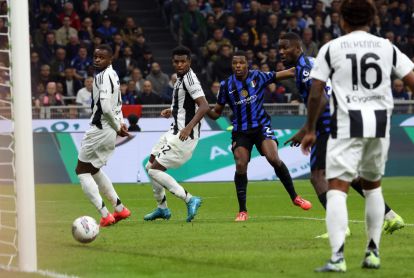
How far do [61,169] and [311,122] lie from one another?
13.7 metres

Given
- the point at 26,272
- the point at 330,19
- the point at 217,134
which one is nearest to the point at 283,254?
the point at 26,272

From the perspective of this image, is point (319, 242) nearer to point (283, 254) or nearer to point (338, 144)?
point (283, 254)

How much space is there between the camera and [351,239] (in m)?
10.6

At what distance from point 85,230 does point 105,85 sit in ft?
9.16

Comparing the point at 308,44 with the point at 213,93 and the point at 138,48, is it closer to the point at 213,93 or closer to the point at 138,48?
the point at 213,93

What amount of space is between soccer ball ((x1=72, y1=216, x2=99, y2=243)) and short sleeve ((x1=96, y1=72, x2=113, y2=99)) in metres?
2.54

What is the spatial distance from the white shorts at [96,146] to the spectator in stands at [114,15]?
49.7ft

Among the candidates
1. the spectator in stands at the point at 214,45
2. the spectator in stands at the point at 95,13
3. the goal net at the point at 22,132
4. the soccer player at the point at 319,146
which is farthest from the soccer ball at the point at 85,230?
the spectator in stands at the point at 95,13

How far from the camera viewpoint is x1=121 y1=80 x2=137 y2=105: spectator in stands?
2425 cm

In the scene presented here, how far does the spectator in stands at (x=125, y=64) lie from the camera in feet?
85.5

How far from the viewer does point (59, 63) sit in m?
25.4

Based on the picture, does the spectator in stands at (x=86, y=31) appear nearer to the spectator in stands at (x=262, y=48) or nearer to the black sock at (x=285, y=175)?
the spectator in stands at (x=262, y=48)

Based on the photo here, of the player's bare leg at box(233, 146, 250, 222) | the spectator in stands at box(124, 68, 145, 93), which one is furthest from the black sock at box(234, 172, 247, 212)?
the spectator in stands at box(124, 68, 145, 93)

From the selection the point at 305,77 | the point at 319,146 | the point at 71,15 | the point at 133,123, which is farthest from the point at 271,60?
the point at 319,146
